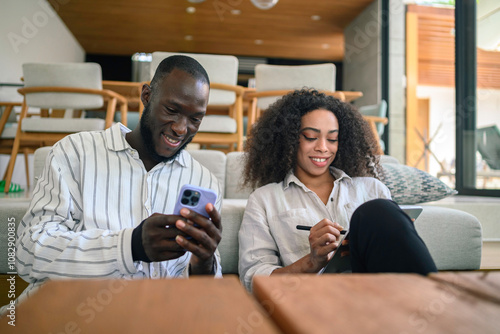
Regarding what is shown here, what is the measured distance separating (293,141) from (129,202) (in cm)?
68

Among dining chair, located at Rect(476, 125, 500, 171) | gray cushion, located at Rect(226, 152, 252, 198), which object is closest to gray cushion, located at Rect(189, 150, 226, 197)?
gray cushion, located at Rect(226, 152, 252, 198)

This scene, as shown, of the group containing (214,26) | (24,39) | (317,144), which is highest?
(214,26)

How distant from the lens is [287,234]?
131 cm

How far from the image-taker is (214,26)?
714 cm

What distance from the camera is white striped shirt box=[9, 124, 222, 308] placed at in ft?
2.90

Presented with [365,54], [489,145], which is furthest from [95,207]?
[365,54]

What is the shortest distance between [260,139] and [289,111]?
0.57ft

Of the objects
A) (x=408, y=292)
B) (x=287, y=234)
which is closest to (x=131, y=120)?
(x=287, y=234)

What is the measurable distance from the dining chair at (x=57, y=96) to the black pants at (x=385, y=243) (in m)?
2.54

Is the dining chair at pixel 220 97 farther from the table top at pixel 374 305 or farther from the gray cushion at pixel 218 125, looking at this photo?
the table top at pixel 374 305

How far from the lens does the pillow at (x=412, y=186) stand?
175cm

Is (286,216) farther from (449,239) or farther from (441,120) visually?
(441,120)

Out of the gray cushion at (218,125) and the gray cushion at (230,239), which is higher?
the gray cushion at (218,125)

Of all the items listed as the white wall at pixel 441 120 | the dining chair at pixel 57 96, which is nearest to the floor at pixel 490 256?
the white wall at pixel 441 120
